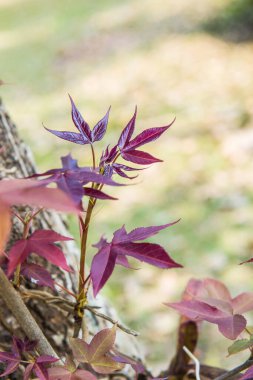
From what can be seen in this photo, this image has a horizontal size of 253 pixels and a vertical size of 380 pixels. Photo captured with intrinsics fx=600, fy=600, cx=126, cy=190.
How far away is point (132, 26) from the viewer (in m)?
8.21

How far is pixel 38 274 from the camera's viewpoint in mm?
972

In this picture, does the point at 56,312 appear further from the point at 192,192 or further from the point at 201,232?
the point at 192,192

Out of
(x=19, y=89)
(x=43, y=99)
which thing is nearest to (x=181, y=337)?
(x=43, y=99)

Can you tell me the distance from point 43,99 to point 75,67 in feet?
3.45

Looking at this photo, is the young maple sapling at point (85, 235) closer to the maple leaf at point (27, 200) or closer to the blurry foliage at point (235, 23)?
the maple leaf at point (27, 200)

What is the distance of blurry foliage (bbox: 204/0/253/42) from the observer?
689 centimetres

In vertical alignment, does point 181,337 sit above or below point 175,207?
above

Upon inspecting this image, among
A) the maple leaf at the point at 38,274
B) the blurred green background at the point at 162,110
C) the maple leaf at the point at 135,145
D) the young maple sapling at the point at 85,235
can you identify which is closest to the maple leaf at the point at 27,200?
the young maple sapling at the point at 85,235

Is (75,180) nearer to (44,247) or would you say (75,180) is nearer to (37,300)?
(44,247)

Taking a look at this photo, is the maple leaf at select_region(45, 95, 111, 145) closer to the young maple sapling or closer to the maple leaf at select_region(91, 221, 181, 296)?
the young maple sapling

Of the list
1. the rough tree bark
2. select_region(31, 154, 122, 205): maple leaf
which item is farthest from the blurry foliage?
select_region(31, 154, 122, 205): maple leaf

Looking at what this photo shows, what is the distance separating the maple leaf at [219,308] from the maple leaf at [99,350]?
0.12 metres

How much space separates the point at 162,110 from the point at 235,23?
2.54m

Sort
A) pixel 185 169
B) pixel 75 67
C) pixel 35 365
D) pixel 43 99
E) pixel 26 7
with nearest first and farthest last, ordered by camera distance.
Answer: pixel 35 365 < pixel 185 169 < pixel 43 99 < pixel 75 67 < pixel 26 7
